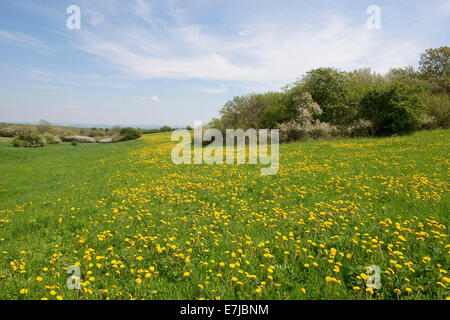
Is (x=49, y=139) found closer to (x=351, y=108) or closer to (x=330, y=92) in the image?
(x=330, y=92)

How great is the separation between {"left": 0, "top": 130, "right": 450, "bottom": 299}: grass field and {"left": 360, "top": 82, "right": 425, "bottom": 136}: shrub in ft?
56.3

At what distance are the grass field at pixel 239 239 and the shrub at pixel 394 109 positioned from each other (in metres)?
17.2

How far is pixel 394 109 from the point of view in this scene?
78.3 ft

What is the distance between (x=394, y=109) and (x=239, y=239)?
2714cm

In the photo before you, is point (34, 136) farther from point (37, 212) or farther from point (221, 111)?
point (37, 212)

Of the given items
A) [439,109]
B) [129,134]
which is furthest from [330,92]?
[129,134]

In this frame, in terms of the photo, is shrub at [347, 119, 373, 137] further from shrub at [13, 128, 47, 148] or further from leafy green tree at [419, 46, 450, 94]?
shrub at [13, 128, 47, 148]

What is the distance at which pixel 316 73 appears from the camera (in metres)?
27.8

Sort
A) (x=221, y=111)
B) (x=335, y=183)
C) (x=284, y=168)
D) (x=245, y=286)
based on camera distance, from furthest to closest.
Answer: (x=221, y=111) < (x=284, y=168) < (x=335, y=183) < (x=245, y=286)

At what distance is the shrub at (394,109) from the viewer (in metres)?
23.4

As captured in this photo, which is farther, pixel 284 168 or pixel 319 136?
pixel 319 136

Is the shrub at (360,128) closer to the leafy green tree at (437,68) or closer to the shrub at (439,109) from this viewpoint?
the shrub at (439,109)
